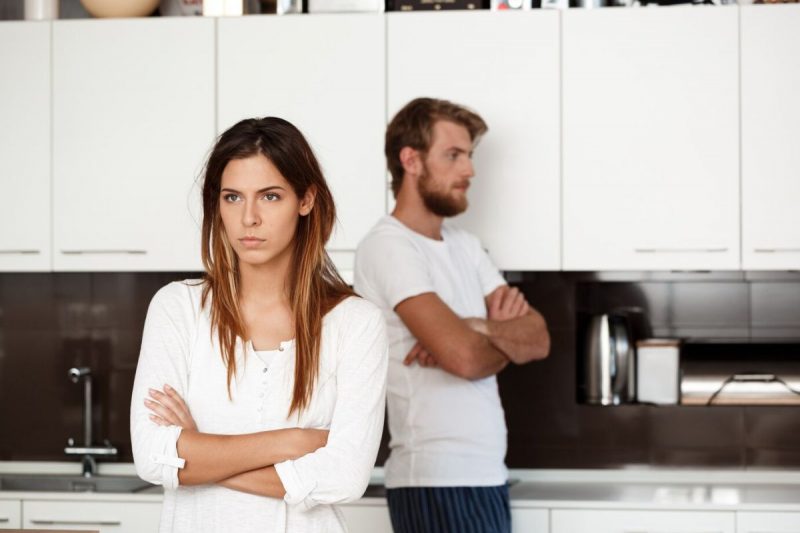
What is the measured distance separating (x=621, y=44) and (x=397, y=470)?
1.53 meters

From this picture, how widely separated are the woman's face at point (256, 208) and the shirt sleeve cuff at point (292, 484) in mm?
353

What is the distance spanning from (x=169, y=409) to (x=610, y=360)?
82.1 inches

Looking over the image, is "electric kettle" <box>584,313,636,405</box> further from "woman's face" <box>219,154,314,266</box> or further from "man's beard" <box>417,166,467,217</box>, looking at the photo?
"woman's face" <box>219,154,314,266</box>

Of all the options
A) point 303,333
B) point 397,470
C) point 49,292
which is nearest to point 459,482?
point 397,470

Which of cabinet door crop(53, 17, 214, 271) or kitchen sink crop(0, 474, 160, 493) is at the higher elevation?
cabinet door crop(53, 17, 214, 271)

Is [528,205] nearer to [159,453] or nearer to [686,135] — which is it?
[686,135]

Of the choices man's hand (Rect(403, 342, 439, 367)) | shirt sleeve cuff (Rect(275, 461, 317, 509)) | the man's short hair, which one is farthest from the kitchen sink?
shirt sleeve cuff (Rect(275, 461, 317, 509))

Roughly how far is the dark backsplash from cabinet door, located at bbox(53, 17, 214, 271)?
1.08ft

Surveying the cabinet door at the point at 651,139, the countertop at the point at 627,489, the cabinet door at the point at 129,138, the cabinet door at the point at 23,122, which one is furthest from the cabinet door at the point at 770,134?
the cabinet door at the point at 23,122

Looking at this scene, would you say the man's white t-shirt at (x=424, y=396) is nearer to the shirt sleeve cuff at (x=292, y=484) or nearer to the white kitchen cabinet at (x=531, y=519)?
the white kitchen cabinet at (x=531, y=519)

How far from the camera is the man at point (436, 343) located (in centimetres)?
272

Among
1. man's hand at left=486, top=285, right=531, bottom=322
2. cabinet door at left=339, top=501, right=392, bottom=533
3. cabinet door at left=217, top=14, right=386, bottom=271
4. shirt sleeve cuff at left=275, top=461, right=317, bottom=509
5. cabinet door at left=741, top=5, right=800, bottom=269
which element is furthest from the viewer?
cabinet door at left=217, top=14, right=386, bottom=271

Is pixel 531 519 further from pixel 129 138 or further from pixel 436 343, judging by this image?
pixel 129 138

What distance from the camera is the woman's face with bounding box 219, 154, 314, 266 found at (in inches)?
76.3
